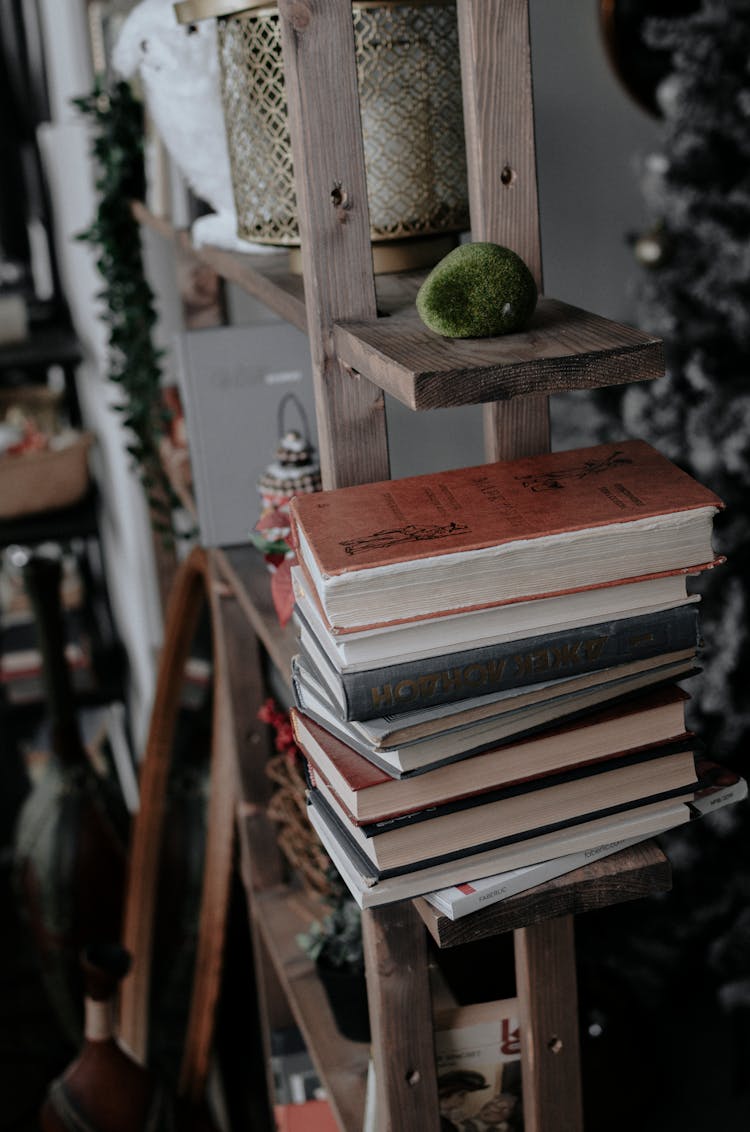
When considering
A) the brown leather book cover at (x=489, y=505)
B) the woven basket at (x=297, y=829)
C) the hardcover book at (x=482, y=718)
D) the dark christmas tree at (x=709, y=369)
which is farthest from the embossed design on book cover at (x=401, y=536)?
the dark christmas tree at (x=709, y=369)

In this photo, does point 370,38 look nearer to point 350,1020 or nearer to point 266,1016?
point 350,1020

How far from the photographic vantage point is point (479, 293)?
0.71m

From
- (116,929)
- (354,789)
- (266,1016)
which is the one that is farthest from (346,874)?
(116,929)

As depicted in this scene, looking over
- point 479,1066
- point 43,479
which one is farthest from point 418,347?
point 43,479

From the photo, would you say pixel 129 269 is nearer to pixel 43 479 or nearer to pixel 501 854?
pixel 43 479

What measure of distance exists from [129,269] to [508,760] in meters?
1.46

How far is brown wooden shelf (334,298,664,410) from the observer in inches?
26.1

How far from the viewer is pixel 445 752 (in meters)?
0.77

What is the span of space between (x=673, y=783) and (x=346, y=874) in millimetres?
251

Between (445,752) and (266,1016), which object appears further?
(266,1016)

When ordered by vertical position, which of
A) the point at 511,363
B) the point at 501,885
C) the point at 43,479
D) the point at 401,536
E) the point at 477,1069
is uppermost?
the point at 511,363

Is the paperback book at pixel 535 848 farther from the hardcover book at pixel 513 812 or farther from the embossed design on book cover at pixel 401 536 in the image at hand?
the embossed design on book cover at pixel 401 536

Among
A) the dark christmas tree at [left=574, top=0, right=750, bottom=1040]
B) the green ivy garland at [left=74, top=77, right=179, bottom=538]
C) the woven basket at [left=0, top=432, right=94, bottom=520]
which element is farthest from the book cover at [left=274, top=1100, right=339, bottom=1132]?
the woven basket at [left=0, top=432, right=94, bottom=520]

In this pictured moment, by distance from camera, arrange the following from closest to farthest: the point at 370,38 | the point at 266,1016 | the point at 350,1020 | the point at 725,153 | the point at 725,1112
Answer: the point at 370,38 < the point at 350,1020 < the point at 266,1016 < the point at 725,153 < the point at 725,1112
